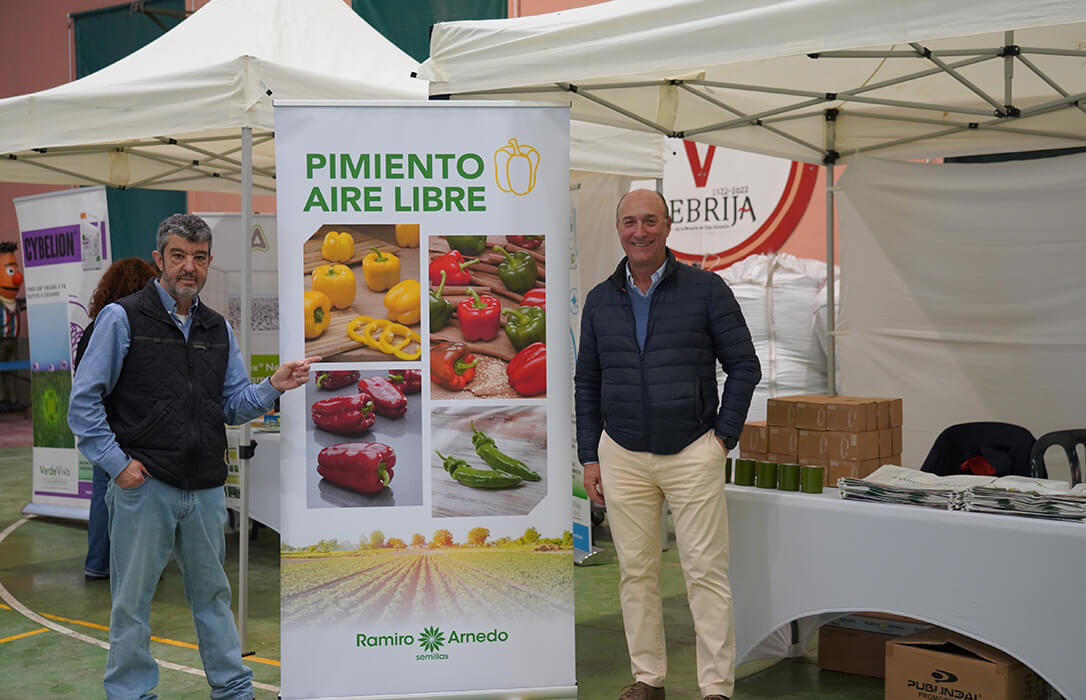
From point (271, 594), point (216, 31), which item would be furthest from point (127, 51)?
point (271, 594)

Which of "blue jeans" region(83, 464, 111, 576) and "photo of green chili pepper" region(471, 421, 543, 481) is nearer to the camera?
"photo of green chili pepper" region(471, 421, 543, 481)

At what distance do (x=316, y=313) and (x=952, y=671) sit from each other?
2181 mm

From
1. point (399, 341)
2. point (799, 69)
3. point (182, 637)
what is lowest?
point (182, 637)

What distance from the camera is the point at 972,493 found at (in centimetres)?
316

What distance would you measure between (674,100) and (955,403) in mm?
2161

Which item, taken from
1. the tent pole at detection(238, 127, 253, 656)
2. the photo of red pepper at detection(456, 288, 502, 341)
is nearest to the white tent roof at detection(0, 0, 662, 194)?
the tent pole at detection(238, 127, 253, 656)

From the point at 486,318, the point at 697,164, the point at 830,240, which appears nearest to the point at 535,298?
the point at 486,318

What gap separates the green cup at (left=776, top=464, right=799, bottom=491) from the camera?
3.50 meters

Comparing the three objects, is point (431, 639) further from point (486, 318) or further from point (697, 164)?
point (697, 164)

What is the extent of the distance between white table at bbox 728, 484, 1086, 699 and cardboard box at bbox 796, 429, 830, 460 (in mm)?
151

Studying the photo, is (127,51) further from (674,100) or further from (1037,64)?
(1037,64)

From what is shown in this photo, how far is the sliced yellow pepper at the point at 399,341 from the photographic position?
313 centimetres

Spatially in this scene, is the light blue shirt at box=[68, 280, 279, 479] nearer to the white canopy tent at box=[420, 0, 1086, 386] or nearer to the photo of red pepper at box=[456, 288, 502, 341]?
the photo of red pepper at box=[456, 288, 502, 341]

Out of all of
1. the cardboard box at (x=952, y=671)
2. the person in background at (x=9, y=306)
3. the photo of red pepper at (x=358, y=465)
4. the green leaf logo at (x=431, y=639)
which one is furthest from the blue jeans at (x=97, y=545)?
the person in background at (x=9, y=306)
